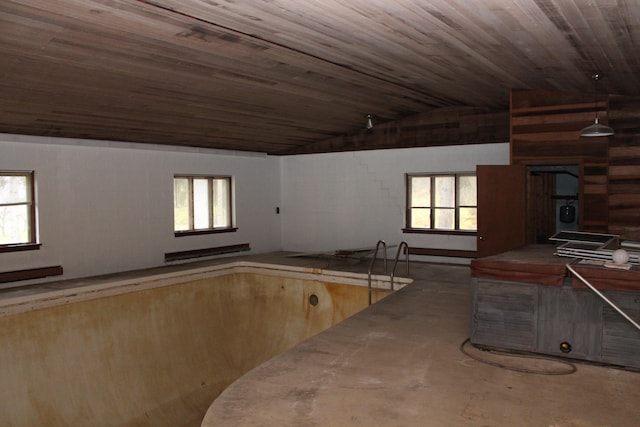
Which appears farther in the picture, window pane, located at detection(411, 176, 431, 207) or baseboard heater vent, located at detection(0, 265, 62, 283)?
window pane, located at detection(411, 176, 431, 207)

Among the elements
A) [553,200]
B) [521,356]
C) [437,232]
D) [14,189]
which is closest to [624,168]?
[553,200]

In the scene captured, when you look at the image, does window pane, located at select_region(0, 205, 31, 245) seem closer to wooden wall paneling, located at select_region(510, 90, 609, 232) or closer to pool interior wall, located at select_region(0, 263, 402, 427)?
pool interior wall, located at select_region(0, 263, 402, 427)

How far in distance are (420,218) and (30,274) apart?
20.2 feet

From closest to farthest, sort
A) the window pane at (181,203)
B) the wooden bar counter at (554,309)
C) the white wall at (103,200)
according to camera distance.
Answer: the wooden bar counter at (554,309), the white wall at (103,200), the window pane at (181,203)

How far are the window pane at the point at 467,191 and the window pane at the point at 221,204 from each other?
14.1ft

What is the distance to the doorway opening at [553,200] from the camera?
29.7 ft

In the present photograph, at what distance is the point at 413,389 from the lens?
3467 millimetres

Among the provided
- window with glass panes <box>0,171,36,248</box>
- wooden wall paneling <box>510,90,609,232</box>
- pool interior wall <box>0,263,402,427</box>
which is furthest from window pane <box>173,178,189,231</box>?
wooden wall paneling <box>510,90,609,232</box>

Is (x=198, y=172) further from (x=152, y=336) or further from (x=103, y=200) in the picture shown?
(x=152, y=336)

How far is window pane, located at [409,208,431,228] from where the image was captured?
9.32 metres

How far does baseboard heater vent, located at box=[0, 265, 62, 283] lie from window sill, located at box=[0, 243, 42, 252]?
28 centimetres

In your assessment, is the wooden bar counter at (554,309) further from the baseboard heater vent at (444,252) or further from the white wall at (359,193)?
the white wall at (359,193)

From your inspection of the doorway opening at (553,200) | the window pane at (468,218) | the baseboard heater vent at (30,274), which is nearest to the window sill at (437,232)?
the window pane at (468,218)

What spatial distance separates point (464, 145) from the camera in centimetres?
880
